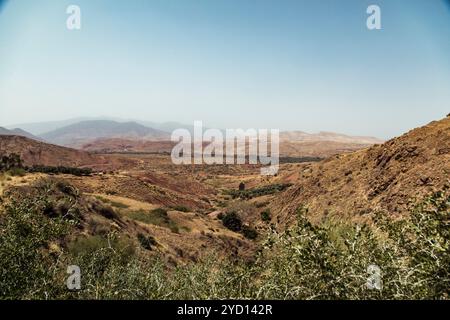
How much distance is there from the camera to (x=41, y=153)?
101 m

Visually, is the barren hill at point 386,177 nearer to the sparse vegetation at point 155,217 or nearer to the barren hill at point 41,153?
the sparse vegetation at point 155,217

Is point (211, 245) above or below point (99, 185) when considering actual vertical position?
below

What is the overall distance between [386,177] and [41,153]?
300 feet

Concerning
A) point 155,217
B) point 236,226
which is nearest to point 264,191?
point 236,226

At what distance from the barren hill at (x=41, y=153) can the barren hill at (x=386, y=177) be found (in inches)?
2910

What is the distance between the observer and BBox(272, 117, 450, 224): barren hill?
3203 cm

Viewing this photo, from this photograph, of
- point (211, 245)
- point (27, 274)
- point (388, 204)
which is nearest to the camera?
point (27, 274)

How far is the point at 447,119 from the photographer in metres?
41.0

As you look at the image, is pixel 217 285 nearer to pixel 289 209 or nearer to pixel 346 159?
pixel 289 209

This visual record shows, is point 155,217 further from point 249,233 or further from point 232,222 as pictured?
point 249,233

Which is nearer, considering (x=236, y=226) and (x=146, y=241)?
(x=146, y=241)
